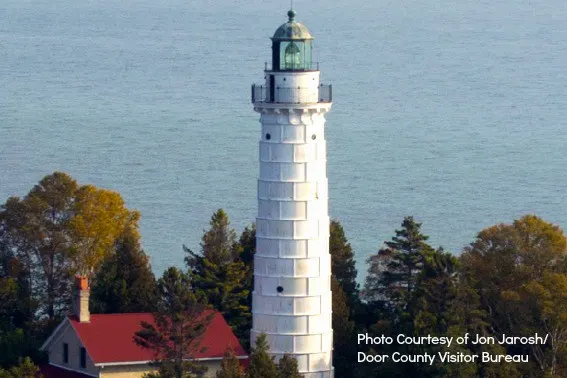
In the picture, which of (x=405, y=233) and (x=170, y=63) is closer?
(x=405, y=233)

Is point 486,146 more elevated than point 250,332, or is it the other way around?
point 486,146

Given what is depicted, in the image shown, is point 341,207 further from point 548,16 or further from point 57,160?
point 548,16

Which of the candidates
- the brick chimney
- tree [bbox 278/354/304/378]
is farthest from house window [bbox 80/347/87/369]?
tree [bbox 278/354/304/378]

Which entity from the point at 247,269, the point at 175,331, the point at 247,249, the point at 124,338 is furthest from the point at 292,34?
the point at 247,249

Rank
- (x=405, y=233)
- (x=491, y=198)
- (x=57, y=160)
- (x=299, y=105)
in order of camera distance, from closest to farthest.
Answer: (x=299, y=105) < (x=405, y=233) < (x=491, y=198) < (x=57, y=160)

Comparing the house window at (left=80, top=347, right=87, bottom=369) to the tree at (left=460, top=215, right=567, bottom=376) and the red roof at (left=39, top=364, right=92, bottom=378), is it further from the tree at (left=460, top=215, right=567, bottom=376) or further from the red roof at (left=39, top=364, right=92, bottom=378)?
the tree at (left=460, top=215, right=567, bottom=376)

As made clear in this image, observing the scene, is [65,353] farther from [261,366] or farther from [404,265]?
[404,265]

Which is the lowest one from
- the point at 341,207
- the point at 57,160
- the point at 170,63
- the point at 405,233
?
the point at 405,233

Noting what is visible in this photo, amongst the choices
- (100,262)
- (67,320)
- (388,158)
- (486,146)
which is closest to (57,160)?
(388,158)
